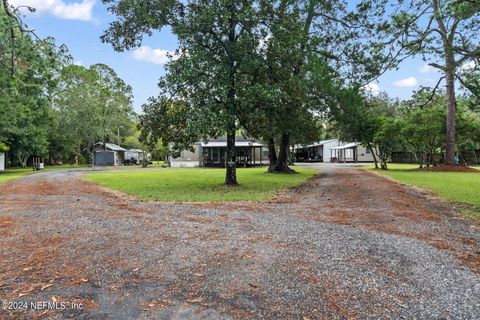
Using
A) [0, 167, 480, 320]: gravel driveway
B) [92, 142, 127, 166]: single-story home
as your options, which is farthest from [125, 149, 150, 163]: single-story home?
[0, 167, 480, 320]: gravel driveway

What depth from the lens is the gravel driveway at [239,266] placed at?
127 inches

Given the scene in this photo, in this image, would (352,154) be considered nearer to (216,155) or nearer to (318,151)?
(318,151)

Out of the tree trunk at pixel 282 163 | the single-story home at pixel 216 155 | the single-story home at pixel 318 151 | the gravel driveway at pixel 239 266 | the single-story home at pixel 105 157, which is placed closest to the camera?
the gravel driveway at pixel 239 266

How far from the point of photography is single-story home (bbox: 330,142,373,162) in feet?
170

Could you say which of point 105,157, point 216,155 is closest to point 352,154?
point 216,155

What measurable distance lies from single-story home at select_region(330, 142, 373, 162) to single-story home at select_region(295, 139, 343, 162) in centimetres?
108

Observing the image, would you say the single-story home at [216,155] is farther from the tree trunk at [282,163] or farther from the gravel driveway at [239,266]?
the gravel driveway at [239,266]

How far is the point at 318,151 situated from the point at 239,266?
191ft

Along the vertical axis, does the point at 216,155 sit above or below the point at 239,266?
above

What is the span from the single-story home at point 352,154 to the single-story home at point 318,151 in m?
1.08

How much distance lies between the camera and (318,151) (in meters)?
60.8

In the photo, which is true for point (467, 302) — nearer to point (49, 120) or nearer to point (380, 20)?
point (380, 20)

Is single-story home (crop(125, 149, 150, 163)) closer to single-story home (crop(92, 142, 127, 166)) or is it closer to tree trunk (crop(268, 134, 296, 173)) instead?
single-story home (crop(92, 142, 127, 166))

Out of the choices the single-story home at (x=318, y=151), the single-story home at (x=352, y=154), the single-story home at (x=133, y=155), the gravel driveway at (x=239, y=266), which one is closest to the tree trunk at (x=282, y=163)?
the gravel driveway at (x=239, y=266)
